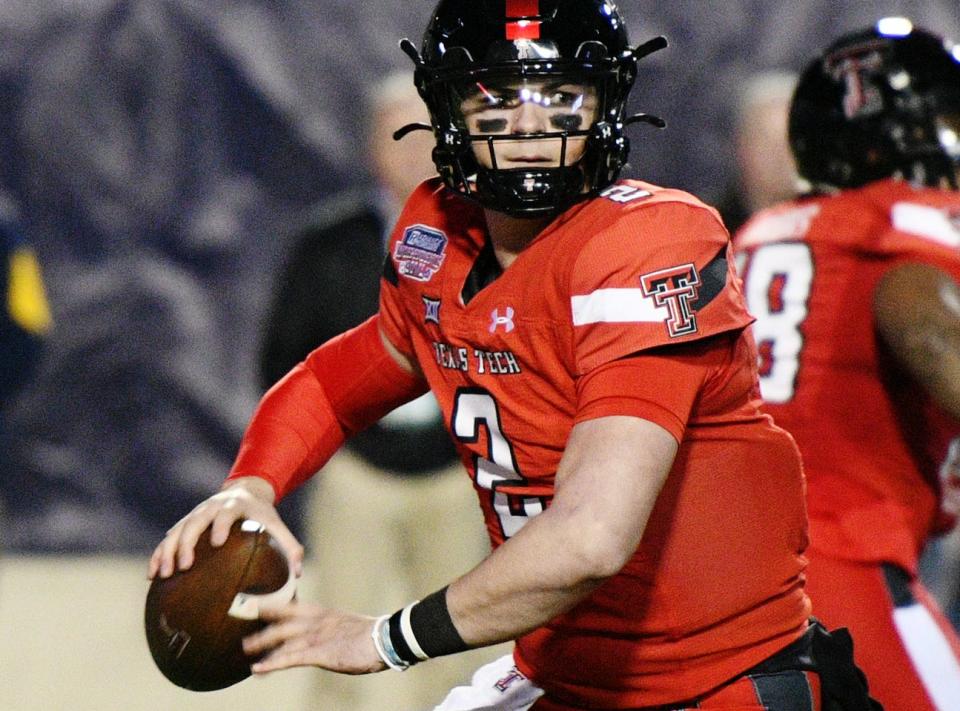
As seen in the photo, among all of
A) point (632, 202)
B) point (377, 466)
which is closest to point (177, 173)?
point (377, 466)

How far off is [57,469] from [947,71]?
4.31 metres

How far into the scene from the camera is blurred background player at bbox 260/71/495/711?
15.4ft

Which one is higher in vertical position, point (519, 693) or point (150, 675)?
point (519, 693)

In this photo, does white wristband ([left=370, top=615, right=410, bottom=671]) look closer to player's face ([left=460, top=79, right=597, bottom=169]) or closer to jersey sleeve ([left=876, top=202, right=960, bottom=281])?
player's face ([left=460, top=79, right=597, bottom=169])

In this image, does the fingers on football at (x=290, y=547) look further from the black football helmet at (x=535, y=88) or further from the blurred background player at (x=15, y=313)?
the blurred background player at (x=15, y=313)

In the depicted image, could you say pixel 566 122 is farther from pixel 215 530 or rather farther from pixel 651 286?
pixel 215 530

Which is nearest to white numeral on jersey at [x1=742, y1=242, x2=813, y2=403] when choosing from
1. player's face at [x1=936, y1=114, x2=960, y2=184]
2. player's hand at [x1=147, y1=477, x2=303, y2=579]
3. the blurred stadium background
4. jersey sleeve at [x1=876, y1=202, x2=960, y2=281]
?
jersey sleeve at [x1=876, y1=202, x2=960, y2=281]

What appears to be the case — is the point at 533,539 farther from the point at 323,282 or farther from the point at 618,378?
the point at 323,282

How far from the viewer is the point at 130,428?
621 cm

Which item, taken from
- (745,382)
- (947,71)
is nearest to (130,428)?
(947,71)

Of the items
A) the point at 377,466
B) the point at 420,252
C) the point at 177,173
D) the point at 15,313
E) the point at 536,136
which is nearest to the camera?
the point at 536,136

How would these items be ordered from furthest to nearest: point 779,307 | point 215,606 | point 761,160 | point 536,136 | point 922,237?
point 761,160 < point 779,307 < point 922,237 < point 536,136 < point 215,606

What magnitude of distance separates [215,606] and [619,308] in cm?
71

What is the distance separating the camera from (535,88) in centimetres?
223
